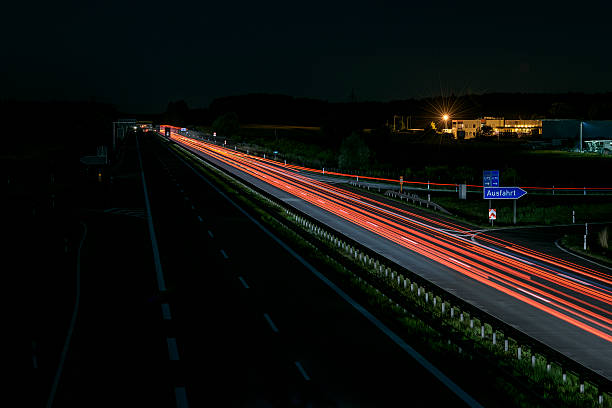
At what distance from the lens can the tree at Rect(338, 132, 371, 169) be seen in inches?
3610

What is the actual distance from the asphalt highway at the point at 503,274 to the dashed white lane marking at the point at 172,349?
9403mm

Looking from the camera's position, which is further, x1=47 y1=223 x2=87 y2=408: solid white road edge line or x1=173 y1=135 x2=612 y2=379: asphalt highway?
x1=173 y1=135 x2=612 y2=379: asphalt highway

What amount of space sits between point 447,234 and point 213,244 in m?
13.4

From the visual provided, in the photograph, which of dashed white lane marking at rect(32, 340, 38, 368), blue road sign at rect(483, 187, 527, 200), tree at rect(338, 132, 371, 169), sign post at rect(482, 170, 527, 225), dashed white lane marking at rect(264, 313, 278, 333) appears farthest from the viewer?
tree at rect(338, 132, 371, 169)

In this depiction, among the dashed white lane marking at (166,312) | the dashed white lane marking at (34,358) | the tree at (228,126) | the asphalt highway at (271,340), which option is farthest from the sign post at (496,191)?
the tree at (228,126)

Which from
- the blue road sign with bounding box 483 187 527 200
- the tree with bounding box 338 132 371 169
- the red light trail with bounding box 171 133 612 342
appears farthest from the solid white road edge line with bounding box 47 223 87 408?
the tree with bounding box 338 132 371 169

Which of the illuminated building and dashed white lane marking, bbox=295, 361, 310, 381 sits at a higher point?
the illuminated building

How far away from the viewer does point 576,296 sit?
2217 centimetres

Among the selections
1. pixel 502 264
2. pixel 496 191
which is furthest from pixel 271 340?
pixel 496 191

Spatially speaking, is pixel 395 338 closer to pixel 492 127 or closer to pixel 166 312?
pixel 166 312

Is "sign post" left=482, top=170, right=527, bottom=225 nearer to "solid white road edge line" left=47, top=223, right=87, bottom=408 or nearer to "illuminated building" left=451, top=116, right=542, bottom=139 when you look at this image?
"solid white road edge line" left=47, top=223, right=87, bottom=408

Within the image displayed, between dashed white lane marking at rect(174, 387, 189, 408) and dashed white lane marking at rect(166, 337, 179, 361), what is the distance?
1996 millimetres

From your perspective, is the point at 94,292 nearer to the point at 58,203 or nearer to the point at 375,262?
the point at 375,262

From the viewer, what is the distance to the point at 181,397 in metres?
12.8
